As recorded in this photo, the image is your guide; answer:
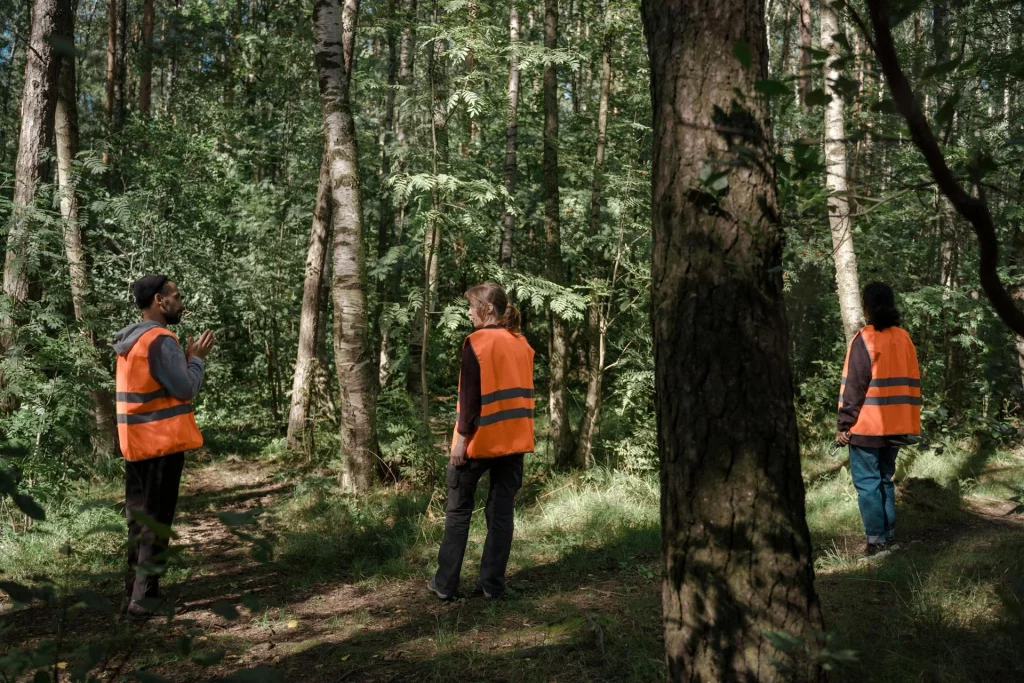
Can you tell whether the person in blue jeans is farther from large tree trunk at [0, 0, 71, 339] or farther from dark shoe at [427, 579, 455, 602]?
large tree trunk at [0, 0, 71, 339]

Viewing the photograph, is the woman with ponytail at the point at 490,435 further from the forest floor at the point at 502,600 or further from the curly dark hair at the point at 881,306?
the curly dark hair at the point at 881,306

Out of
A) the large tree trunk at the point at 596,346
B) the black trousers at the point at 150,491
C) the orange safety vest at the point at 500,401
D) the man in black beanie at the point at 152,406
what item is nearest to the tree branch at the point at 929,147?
the orange safety vest at the point at 500,401

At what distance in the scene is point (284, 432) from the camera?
41.7ft

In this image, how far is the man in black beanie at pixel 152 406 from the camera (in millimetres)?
4824

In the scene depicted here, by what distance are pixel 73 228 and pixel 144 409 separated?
446 cm

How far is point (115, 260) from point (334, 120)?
151 inches

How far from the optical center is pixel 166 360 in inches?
190

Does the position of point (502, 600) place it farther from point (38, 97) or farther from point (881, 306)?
point (38, 97)

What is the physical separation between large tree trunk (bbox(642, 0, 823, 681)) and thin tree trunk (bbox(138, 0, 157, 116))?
1960 centimetres

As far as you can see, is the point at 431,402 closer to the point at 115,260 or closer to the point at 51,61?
the point at 115,260

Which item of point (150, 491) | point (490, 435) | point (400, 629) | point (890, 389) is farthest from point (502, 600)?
point (890, 389)

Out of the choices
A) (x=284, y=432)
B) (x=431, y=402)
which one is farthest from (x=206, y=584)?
(x=431, y=402)

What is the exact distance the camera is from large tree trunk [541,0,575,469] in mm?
9914

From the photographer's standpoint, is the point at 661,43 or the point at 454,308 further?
the point at 454,308
